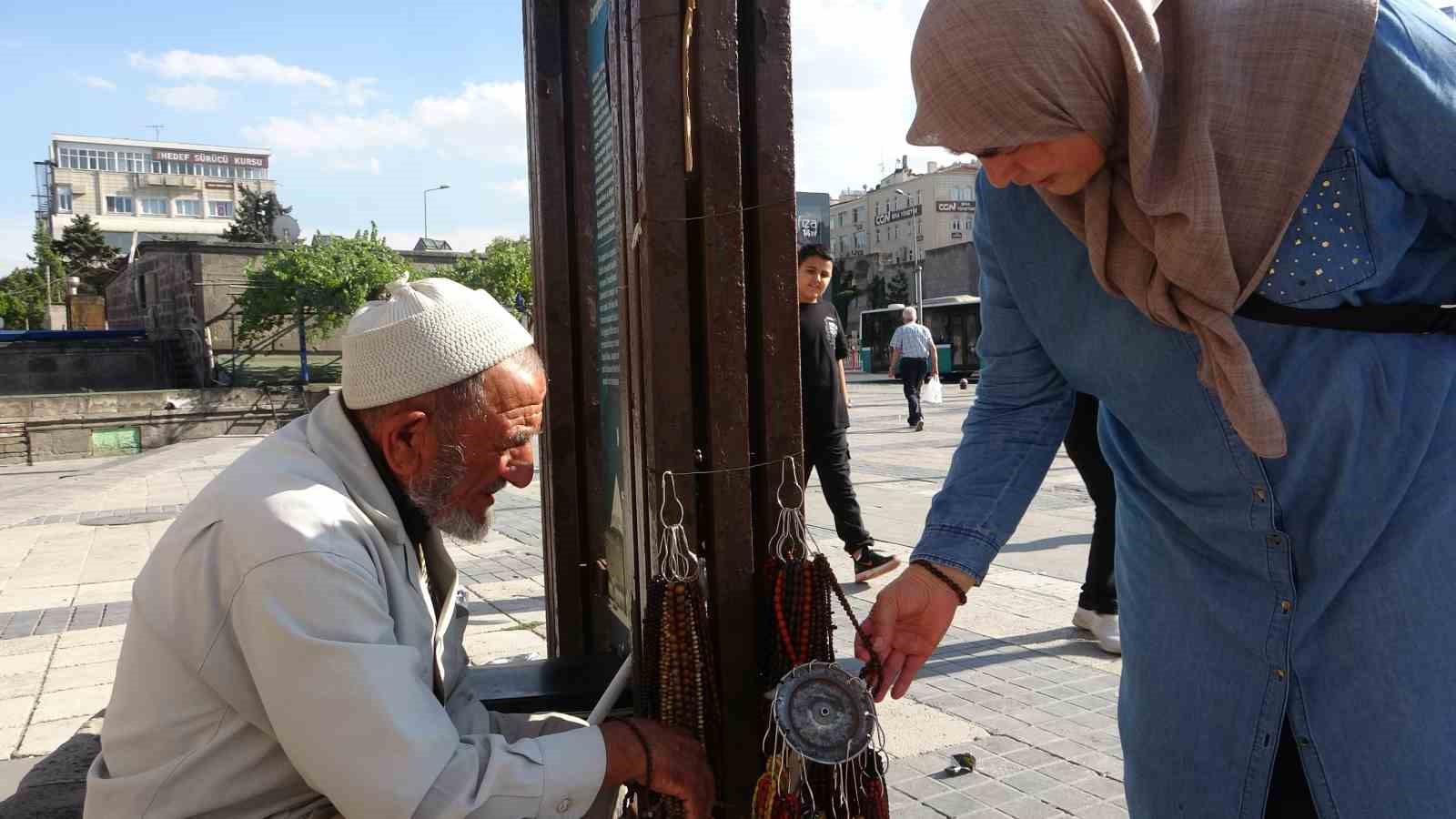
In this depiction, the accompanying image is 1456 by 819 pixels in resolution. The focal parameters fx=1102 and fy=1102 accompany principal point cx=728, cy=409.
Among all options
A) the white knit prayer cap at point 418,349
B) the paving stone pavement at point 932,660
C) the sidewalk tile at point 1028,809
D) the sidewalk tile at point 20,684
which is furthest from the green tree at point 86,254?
the white knit prayer cap at point 418,349

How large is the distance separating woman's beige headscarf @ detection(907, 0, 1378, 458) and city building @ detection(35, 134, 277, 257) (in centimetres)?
11528

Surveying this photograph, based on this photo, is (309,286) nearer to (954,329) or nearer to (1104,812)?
(954,329)

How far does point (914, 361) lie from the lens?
18.4 meters

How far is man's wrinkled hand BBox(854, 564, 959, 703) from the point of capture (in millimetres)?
1918

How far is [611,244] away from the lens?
10.0 ft

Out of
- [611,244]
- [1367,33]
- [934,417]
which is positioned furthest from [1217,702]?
[934,417]

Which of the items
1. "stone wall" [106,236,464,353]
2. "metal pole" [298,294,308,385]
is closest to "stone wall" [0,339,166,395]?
"stone wall" [106,236,464,353]

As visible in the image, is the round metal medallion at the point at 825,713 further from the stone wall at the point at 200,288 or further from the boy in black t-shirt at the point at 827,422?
the stone wall at the point at 200,288

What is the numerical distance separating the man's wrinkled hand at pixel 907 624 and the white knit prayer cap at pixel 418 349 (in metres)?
0.86

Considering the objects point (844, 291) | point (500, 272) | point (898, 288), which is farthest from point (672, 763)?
point (844, 291)

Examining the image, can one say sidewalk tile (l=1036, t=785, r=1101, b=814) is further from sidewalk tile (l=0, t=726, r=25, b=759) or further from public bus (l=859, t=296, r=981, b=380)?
public bus (l=859, t=296, r=981, b=380)

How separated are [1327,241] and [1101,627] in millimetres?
3698

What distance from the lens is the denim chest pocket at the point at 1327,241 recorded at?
4.79 ft

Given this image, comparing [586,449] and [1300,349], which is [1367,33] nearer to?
[1300,349]
